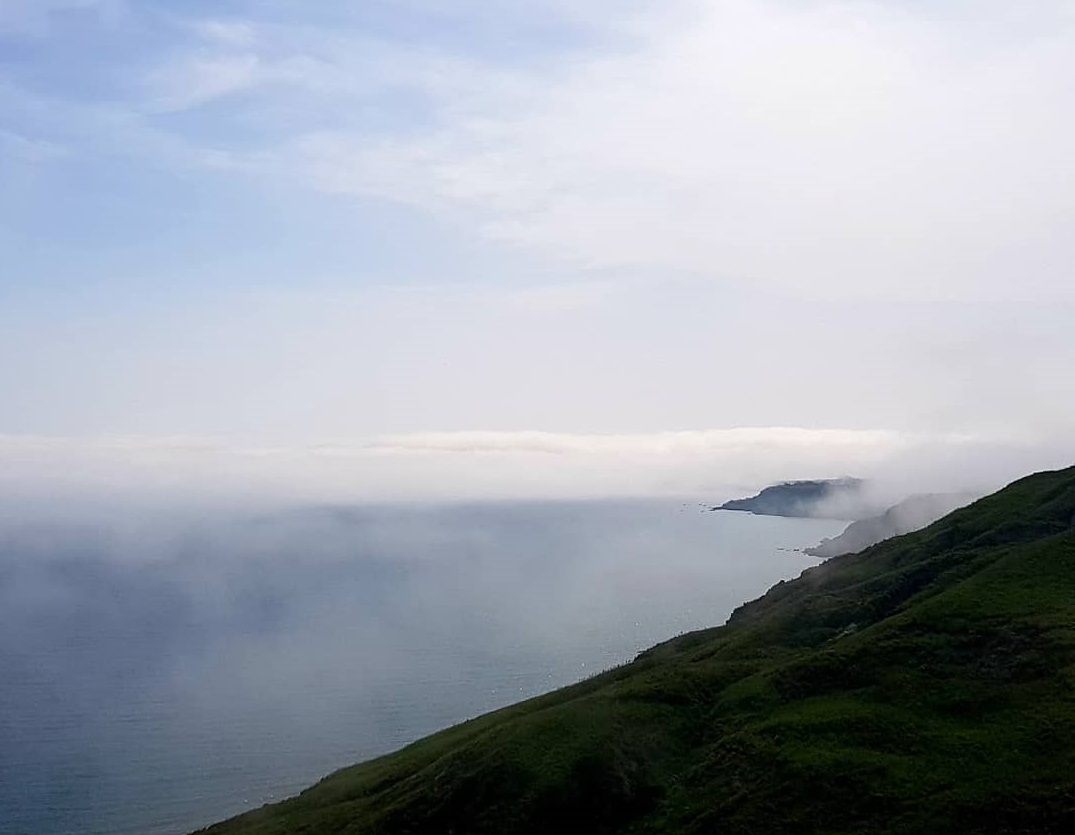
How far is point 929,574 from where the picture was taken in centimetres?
9181

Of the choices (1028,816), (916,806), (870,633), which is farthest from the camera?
(870,633)

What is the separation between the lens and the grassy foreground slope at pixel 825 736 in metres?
54.9

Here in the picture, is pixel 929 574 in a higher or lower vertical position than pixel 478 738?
higher

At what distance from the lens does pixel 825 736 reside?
63.2m

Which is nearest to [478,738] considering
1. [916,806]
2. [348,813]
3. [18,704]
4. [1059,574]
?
[348,813]

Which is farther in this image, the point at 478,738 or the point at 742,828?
the point at 478,738

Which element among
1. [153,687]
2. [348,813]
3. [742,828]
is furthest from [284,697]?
[742,828]

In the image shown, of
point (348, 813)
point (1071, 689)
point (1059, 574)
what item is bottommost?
point (348, 813)

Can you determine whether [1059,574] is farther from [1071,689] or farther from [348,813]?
[348,813]

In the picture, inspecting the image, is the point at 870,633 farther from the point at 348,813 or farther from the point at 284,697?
the point at 284,697

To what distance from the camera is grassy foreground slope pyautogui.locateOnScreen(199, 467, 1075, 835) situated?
5491cm

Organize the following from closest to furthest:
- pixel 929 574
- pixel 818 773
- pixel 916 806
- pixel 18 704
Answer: pixel 916 806
pixel 818 773
pixel 929 574
pixel 18 704

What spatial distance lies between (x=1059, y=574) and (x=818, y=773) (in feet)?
112

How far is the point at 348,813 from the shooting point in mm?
80750
